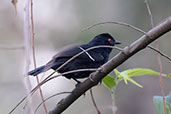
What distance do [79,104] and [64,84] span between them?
77 cm

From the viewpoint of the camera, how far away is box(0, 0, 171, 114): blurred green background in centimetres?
868

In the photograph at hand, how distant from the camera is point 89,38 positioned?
8.52 meters

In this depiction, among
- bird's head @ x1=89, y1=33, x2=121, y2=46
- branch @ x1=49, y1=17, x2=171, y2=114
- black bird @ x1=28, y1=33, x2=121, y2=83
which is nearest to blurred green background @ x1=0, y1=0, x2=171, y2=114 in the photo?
bird's head @ x1=89, y1=33, x2=121, y2=46

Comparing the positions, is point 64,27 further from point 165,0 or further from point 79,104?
point 165,0

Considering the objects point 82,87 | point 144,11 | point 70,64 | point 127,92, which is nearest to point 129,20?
point 144,11

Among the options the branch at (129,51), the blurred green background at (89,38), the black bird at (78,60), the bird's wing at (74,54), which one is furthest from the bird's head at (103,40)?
the blurred green background at (89,38)

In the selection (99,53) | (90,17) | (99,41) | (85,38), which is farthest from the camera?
(90,17)

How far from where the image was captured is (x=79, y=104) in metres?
8.93

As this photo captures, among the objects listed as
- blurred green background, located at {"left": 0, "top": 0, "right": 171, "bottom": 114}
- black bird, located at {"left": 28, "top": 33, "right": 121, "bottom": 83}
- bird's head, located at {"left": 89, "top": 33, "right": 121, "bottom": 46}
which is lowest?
blurred green background, located at {"left": 0, "top": 0, "right": 171, "bottom": 114}

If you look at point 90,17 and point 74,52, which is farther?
point 90,17

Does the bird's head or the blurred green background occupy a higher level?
the bird's head

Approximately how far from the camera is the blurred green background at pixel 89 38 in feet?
28.5

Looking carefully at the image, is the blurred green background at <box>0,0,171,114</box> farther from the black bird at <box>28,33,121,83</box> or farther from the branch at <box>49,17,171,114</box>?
the branch at <box>49,17,171,114</box>

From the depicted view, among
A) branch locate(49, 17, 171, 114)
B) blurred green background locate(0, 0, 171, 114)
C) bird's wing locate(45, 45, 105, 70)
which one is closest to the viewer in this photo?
branch locate(49, 17, 171, 114)
